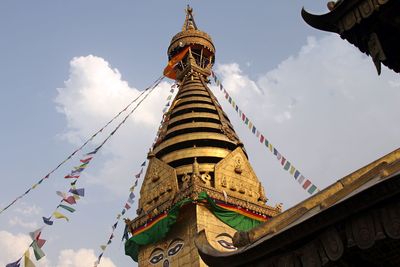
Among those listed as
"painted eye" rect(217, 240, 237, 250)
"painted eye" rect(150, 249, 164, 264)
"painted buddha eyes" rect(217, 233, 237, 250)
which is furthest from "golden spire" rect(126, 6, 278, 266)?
"painted eye" rect(217, 240, 237, 250)

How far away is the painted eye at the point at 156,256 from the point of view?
1909cm

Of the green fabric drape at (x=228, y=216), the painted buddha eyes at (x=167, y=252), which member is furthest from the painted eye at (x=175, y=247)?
the green fabric drape at (x=228, y=216)

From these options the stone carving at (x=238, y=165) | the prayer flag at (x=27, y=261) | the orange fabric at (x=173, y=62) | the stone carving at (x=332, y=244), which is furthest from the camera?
the orange fabric at (x=173, y=62)

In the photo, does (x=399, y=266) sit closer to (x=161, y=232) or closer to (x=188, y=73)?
(x=161, y=232)

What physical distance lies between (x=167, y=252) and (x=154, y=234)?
0.97 m

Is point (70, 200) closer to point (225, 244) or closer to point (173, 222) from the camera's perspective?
point (173, 222)

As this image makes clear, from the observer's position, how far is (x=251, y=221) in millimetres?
20188

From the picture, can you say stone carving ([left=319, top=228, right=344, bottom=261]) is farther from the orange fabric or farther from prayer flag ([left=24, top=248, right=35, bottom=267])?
the orange fabric

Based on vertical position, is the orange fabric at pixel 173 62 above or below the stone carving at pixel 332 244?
above

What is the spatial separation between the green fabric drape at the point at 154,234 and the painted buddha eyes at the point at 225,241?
188 centimetres

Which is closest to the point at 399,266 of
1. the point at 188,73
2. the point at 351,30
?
the point at 351,30

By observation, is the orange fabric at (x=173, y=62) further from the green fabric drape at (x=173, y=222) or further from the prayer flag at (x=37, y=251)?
the prayer flag at (x=37, y=251)

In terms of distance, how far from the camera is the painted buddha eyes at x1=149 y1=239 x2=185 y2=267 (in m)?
18.6

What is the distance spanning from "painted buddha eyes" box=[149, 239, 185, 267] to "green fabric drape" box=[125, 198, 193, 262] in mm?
466
